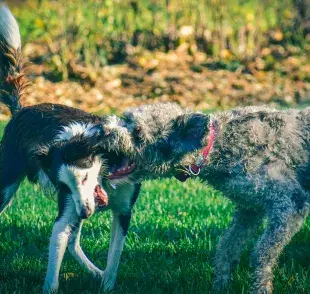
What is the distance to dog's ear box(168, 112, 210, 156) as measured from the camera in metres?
Result: 4.95

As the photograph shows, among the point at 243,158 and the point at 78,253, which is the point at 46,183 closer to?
the point at 78,253

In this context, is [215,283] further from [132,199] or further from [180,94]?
[180,94]

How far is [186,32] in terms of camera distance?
49.3 ft

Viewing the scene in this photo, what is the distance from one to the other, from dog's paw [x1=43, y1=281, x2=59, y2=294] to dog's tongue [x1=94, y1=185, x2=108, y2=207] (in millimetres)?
634

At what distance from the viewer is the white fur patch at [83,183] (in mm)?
4938

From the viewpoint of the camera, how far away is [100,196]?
5.11 metres

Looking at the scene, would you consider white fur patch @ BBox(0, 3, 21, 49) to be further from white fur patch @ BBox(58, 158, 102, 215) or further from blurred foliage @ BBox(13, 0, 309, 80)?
blurred foliage @ BBox(13, 0, 309, 80)

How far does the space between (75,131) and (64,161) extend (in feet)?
0.75

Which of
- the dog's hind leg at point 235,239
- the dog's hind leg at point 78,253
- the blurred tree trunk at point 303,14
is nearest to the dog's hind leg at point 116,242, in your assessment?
the dog's hind leg at point 78,253

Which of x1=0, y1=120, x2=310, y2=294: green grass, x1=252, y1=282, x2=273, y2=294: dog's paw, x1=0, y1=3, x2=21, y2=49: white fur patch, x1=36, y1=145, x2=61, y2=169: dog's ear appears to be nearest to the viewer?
x1=252, y1=282, x2=273, y2=294: dog's paw

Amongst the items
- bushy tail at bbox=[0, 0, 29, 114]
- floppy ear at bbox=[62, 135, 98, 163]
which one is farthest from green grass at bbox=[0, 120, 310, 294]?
bushy tail at bbox=[0, 0, 29, 114]

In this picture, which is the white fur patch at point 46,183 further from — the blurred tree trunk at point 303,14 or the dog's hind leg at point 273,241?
the blurred tree trunk at point 303,14

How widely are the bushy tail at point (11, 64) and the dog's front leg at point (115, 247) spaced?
1.57 m

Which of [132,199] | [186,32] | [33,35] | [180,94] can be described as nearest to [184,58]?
[186,32]
